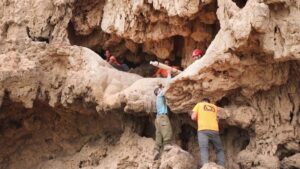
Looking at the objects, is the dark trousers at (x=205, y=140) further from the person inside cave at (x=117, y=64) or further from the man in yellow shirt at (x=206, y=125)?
the person inside cave at (x=117, y=64)

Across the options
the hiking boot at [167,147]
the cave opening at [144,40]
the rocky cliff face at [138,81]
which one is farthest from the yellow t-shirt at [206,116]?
the cave opening at [144,40]

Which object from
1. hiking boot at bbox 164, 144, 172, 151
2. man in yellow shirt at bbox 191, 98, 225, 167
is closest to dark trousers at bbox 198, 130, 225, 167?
man in yellow shirt at bbox 191, 98, 225, 167

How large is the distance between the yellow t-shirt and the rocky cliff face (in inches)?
11.8

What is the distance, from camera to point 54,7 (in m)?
8.71

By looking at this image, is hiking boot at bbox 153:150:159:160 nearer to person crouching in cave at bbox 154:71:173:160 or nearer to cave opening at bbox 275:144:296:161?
person crouching in cave at bbox 154:71:173:160

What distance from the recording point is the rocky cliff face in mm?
6395

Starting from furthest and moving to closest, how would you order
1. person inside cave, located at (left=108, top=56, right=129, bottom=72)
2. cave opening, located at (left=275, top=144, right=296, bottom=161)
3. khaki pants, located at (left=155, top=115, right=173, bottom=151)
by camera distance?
person inside cave, located at (left=108, top=56, right=129, bottom=72) → khaki pants, located at (left=155, top=115, right=173, bottom=151) → cave opening, located at (left=275, top=144, right=296, bottom=161)

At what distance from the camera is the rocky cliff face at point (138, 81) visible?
6395mm

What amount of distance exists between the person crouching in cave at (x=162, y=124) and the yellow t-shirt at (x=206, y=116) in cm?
62

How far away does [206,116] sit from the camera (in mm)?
6320

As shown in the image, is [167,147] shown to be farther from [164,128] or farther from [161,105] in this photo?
[161,105]

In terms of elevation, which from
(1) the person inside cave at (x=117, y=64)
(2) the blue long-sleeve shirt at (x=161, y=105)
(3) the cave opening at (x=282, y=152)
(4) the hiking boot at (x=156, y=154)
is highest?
(1) the person inside cave at (x=117, y=64)

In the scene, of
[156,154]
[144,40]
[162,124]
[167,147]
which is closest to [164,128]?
[162,124]

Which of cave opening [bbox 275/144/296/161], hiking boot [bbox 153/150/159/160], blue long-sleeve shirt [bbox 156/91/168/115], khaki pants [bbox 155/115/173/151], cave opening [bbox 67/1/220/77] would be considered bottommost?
hiking boot [bbox 153/150/159/160]
